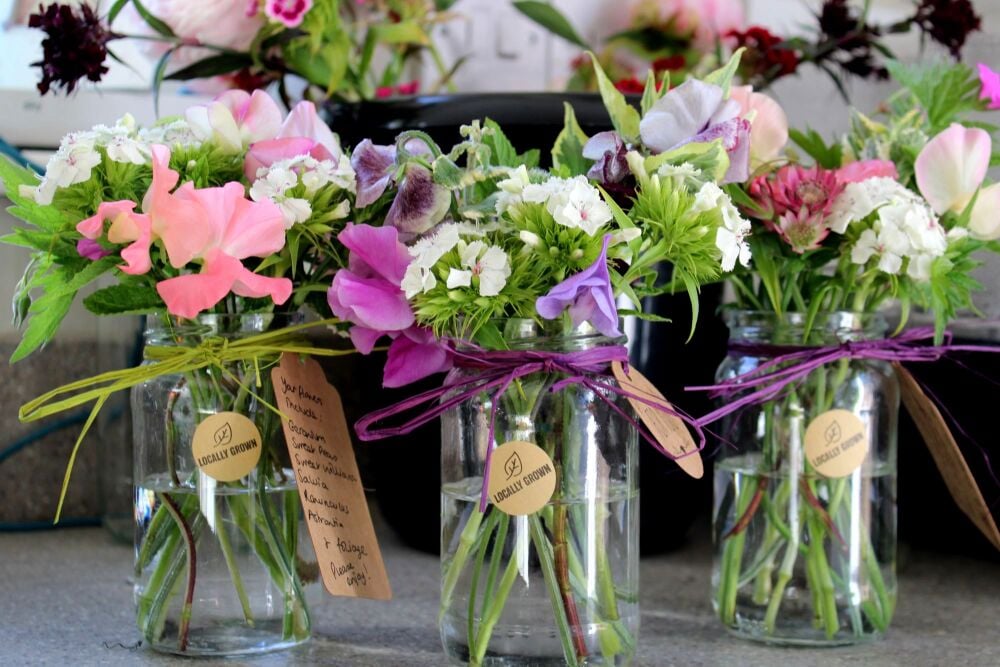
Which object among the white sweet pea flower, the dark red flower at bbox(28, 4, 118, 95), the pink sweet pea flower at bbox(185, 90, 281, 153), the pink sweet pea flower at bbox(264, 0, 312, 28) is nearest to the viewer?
the white sweet pea flower

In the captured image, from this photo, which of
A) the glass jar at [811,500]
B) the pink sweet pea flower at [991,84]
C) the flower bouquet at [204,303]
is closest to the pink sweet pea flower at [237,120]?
the flower bouquet at [204,303]

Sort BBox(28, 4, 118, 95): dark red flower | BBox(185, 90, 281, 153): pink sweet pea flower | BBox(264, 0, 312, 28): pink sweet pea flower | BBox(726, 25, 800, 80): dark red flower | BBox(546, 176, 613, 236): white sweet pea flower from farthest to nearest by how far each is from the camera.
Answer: BBox(726, 25, 800, 80): dark red flower
BBox(264, 0, 312, 28): pink sweet pea flower
BBox(28, 4, 118, 95): dark red flower
BBox(185, 90, 281, 153): pink sweet pea flower
BBox(546, 176, 613, 236): white sweet pea flower

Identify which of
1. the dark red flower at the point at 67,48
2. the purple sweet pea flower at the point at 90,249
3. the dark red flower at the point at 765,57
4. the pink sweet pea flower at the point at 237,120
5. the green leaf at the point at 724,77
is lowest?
the purple sweet pea flower at the point at 90,249

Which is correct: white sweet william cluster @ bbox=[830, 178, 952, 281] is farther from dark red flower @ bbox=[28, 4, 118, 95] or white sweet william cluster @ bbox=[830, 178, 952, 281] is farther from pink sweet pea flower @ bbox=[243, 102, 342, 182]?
dark red flower @ bbox=[28, 4, 118, 95]

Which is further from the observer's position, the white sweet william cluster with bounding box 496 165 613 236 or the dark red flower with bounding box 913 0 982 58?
the dark red flower with bounding box 913 0 982 58

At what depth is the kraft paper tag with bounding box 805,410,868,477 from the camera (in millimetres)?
707

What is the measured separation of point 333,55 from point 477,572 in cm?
46

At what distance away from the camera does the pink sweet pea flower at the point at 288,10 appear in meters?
0.86

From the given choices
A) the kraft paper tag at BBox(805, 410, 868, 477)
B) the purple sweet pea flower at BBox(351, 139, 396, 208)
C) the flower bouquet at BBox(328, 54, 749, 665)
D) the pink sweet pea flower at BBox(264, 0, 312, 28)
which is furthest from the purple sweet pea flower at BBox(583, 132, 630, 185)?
the pink sweet pea flower at BBox(264, 0, 312, 28)

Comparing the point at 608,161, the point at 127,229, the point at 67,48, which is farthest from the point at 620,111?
the point at 67,48

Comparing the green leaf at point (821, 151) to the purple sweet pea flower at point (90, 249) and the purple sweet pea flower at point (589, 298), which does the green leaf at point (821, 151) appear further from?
the purple sweet pea flower at point (90, 249)

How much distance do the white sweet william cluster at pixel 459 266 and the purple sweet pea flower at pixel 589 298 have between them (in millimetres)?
24

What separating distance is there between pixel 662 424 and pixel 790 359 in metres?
0.12

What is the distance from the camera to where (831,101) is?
116 centimetres
